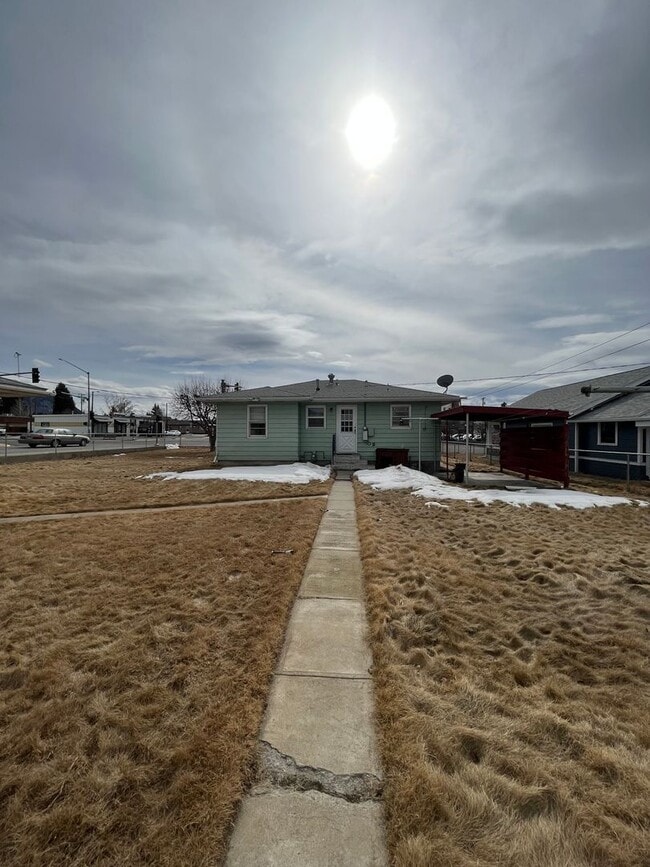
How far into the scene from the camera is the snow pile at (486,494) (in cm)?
945

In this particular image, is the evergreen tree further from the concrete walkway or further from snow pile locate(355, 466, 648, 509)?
the concrete walkway

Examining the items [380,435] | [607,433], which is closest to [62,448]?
[380,435]

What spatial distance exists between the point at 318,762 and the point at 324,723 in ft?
1.02

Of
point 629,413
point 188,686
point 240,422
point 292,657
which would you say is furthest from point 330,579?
point 629,413

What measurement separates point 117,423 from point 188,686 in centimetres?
7294

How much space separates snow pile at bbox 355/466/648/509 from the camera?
9.45 metres

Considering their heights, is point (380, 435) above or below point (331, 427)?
below

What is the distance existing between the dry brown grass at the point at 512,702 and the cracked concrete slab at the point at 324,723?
0.13m

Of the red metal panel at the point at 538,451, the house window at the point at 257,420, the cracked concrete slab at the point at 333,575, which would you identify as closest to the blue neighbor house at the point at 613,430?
the red metal panel at the point at 538,451

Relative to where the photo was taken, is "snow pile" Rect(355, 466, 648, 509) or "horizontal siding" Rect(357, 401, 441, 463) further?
"horizontal siding" Rect(357, 401, 441, 463)

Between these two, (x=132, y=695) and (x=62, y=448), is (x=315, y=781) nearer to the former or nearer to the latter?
(x=132, y=695)

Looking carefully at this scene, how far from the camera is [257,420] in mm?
16812

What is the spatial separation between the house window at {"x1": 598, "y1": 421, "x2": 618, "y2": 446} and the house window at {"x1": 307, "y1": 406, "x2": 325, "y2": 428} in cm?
1137

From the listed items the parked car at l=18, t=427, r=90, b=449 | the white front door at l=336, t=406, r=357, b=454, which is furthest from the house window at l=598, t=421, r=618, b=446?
the parked car at l=18, t=427, r=90, b=449
